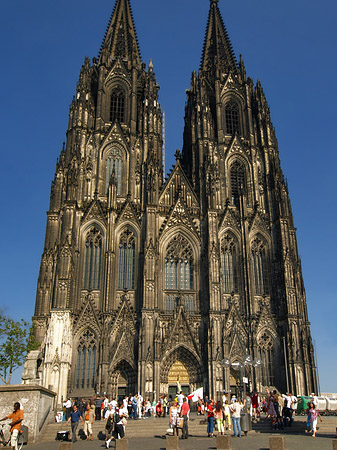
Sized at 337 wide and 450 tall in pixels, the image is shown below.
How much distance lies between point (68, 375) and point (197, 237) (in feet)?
50.0

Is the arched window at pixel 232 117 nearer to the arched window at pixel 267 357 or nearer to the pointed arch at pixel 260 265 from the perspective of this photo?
the pointed arch at pixel 260 265

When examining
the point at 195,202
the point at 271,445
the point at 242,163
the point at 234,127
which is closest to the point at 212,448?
the point at 271,445

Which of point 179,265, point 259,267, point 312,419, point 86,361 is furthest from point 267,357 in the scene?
point 312,419

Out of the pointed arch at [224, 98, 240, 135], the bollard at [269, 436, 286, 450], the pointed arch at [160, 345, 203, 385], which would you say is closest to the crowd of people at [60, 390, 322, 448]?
the bollard at [269, 436, 286, 450]

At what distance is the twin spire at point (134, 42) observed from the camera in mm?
51166

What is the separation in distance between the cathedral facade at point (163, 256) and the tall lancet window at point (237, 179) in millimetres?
147

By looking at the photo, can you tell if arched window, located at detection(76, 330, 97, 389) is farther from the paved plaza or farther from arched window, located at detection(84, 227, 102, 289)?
the paved plaza

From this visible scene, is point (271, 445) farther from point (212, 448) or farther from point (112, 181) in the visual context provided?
point (112, 181)

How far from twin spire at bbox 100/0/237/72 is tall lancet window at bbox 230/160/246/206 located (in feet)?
41.3

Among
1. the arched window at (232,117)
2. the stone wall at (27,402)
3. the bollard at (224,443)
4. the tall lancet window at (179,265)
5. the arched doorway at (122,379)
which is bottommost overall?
the bollard at (224,443)

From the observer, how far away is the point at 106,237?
39.1 metres

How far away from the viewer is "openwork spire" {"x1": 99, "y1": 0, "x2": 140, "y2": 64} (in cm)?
5040

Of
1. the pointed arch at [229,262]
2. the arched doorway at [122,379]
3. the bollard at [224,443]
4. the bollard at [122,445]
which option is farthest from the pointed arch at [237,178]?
the bollard at [122,445]

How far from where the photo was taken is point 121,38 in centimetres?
5288
